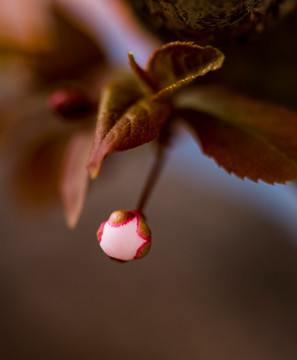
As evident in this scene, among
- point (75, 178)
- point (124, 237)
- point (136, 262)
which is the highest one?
point (136, 262)

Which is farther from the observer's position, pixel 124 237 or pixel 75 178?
pixel 75 178

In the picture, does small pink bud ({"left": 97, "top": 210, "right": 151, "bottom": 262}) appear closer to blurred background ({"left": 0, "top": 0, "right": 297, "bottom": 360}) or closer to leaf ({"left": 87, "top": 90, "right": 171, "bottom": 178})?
leaf ({"left": 87, "top": 90, "right": 171, "bottom": 178})

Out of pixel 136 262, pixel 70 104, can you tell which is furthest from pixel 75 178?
pixel 136 262

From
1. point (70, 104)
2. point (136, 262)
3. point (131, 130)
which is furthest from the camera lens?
point (136, 262)

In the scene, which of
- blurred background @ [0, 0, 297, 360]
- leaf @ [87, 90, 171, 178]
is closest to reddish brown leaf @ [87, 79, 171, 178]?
leaf @ [87, 90, 171, 178]

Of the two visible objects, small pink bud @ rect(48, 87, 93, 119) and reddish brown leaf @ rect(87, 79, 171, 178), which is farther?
small pink bud @ rect(48, 87, 93, 119)

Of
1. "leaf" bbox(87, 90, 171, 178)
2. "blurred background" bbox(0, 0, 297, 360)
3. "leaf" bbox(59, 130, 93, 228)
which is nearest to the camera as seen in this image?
"leaf" bbox(87, 90, 171, 178)

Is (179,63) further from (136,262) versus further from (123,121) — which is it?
(136,262)

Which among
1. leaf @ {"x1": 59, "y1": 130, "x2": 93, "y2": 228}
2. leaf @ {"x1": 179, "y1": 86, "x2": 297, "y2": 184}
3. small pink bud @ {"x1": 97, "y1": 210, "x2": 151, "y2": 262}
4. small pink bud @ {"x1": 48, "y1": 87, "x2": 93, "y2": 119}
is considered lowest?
small pink bud @ {"x1": 97, "y1": 210, "x2": 151, "y2": 262}
